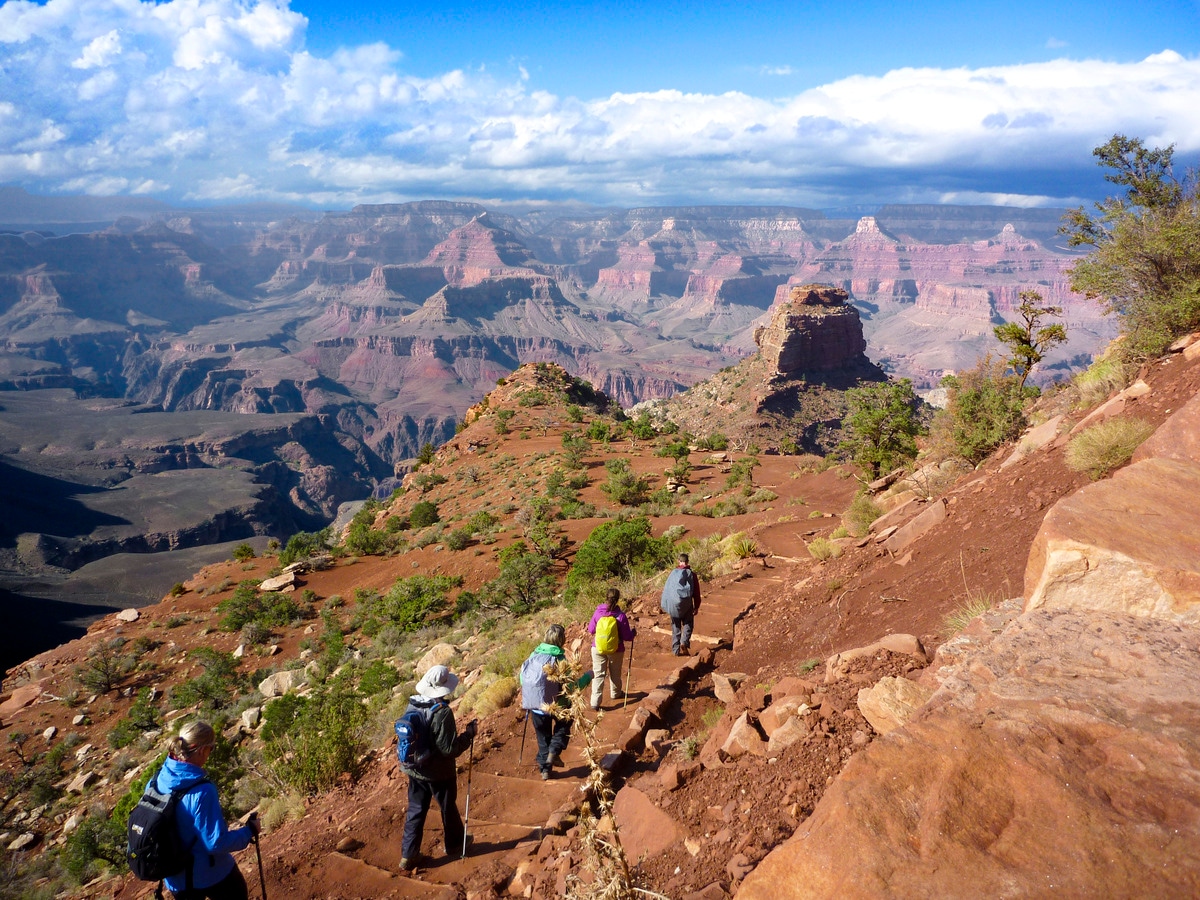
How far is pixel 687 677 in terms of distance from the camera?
812 cm

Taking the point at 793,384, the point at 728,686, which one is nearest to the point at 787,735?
the point at 728,686

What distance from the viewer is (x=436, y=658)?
12102 millimetres

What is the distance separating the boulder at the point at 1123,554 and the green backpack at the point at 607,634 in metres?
4.19

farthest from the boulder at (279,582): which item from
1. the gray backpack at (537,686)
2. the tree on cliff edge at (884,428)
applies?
the tree on cliff edge at (884,428)

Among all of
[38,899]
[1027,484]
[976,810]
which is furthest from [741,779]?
[38,899]

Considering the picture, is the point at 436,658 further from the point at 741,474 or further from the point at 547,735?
the point at 741,474

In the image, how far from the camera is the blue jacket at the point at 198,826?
4.35 m

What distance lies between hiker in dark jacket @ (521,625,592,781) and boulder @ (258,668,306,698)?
902cm

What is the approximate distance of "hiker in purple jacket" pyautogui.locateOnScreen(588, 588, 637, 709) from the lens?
25.0 feet

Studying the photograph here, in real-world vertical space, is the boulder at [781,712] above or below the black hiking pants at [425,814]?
above

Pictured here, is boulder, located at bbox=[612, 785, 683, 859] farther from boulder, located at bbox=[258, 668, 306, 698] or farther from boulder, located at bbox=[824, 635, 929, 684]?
boulder, located at bbox=[258, 668, 306, 698]

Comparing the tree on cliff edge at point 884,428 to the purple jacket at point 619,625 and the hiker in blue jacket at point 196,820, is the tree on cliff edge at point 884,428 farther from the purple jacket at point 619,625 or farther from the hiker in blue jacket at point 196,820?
the hiker in blue jacket at point 196,820

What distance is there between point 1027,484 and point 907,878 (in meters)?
7.71

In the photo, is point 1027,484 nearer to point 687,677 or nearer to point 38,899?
point 687,677
